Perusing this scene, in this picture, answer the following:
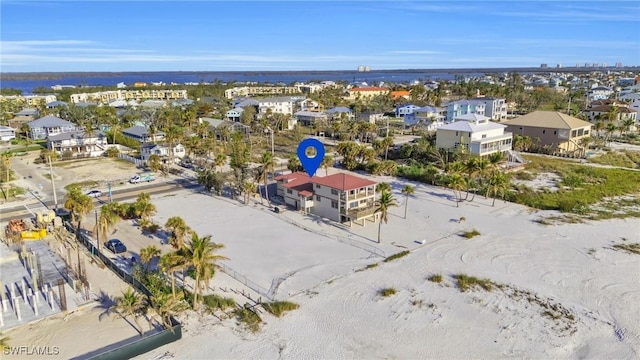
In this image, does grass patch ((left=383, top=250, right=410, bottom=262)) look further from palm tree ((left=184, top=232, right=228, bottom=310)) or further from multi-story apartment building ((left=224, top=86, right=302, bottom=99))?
multi-story apartment building ((left=224, top=86, right=302, bottom=99))

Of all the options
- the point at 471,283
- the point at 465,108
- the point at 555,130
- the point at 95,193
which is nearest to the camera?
the point at 471,283

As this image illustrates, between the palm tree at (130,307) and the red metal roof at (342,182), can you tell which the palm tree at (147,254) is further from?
the red metal roof at (342,182)

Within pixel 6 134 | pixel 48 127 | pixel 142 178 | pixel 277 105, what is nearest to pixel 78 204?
pixel 142 178

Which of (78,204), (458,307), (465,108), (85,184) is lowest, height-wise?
(458,307)

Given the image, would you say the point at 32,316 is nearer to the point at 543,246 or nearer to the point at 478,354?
the point at 478,354

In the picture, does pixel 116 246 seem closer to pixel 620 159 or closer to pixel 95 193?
pixel 95 193

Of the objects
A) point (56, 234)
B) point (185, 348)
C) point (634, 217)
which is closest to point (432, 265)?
point (185, 348)

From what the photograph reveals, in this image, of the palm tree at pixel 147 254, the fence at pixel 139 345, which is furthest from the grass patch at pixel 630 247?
the palm tree at pixel 147 254
